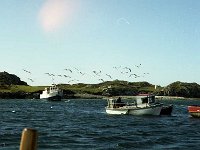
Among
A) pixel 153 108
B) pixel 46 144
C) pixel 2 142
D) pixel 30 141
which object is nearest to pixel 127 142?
pixel 46 144

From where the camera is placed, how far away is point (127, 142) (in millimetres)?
32156

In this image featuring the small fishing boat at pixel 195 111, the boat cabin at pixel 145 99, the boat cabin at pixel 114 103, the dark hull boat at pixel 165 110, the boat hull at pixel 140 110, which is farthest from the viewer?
the boat cabin at pixel 114 103

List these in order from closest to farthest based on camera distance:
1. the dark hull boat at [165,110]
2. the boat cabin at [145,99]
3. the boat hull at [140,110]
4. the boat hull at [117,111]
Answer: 1. the boat hull at [140,110]
2. the boat cabin at [145,99]
3. the boat hull at [117,111]
4. the dark hull boat at [165,110]

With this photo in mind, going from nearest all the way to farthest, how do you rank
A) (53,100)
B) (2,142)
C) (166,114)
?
(2,142) → (166,114) → (53,100)

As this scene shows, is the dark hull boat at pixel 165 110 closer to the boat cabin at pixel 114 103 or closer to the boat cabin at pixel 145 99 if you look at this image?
Result: the boat cabin at pixel 145 99

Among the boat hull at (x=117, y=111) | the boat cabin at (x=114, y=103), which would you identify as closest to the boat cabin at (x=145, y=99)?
the boat hull at (x=117, y=111)

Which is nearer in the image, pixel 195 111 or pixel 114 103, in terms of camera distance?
pixel 195 111

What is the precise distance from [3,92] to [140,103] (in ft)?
467

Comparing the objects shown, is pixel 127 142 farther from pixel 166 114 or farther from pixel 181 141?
pixel 166 114

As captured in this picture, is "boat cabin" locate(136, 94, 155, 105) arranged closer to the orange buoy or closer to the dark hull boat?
the dark hull boat

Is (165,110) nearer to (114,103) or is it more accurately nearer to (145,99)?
(145,99)

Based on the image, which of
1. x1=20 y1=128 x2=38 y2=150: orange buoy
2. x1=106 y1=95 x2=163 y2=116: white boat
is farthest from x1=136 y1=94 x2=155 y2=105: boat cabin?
x1=20 y1=128 x2=38 y2=150: orange buoy

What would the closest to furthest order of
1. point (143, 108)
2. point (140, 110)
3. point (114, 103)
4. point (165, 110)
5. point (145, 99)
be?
point (143, 108), point (140, 110), point (145, 99), point (165, 110), point (114, 103)

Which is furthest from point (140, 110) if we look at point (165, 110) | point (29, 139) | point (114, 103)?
point (29, 139)
